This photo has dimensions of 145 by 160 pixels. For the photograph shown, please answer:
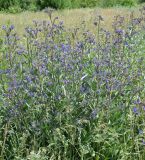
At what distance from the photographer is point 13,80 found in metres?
3.25

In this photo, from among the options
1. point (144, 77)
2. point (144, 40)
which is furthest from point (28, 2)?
point (144, 77)

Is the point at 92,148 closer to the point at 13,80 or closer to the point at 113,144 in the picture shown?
the point at 113,144

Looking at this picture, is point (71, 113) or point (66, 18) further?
point (66, 18)

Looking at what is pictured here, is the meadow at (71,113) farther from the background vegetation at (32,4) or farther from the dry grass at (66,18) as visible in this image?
the background vegetation at (32,4)

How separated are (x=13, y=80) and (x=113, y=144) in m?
1.00

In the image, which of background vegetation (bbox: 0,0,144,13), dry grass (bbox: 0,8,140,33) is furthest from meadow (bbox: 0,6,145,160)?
background vegetation (bbox: 0,0,144,13)

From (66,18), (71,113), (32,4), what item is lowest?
(32,4)

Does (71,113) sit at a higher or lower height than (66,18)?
higher

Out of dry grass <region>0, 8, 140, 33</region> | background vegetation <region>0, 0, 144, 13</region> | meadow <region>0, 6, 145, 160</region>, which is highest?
meadow <region>0, 6, 145, 160</region>

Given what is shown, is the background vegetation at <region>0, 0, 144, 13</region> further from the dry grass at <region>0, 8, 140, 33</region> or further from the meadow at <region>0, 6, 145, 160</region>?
the meadow at <region>0, 6, 145, 160</region>

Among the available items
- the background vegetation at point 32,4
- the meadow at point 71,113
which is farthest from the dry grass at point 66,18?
the background vegetation at point 32,4

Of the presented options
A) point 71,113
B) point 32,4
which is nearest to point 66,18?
point 71,113

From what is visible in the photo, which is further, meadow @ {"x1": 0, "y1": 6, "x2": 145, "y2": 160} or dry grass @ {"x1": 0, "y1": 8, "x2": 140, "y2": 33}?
dry grass @ {"x1": 0, "y1": 8, "x2": 140, "y2": 33}

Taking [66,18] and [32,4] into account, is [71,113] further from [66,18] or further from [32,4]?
[32,4]
